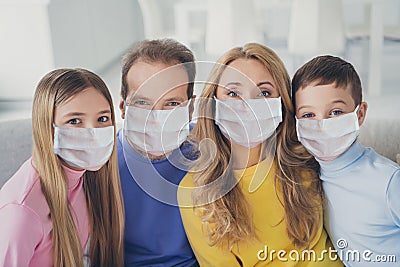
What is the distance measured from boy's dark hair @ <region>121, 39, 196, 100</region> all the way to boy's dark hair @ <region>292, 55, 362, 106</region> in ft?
0.55

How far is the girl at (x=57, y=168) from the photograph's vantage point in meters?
0.96

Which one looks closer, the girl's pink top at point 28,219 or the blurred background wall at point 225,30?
the girl's pink top at point 28,219

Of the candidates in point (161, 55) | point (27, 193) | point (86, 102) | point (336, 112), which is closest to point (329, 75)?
point (336, 112)

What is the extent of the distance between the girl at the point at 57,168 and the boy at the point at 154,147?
0.04 metres

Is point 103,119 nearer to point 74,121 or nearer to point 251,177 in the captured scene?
point 74,121

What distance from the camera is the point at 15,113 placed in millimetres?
1174

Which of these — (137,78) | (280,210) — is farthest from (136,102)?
(280,210)

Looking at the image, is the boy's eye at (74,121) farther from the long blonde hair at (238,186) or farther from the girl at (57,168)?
the long blonde hair at (238,186)

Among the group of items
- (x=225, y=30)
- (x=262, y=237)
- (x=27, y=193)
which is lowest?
(x=262, y=237)

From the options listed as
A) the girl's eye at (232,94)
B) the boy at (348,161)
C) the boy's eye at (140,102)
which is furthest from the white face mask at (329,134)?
the boy's eye at (140,102)

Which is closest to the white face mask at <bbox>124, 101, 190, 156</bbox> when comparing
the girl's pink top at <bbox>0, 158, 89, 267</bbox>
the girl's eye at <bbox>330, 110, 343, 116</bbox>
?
the girl's pink top at <bbox>0, 158, 89, 267</bbox>

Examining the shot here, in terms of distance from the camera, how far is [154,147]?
1.03 metres

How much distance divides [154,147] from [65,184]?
0.15 meters

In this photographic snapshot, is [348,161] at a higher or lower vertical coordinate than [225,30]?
lower
